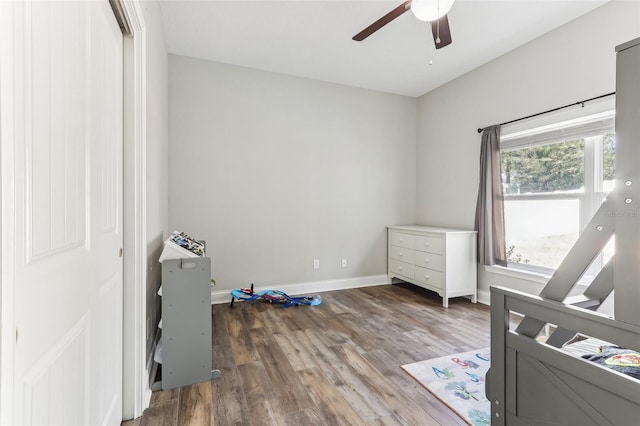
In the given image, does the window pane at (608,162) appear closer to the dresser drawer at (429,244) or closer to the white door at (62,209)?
the dresser drawer at (429,244)

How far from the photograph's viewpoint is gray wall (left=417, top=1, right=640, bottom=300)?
237 cm

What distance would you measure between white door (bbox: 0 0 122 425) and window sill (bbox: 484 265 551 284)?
10.8 ft

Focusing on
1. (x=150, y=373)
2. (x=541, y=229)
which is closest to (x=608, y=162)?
(x=541, y=229)

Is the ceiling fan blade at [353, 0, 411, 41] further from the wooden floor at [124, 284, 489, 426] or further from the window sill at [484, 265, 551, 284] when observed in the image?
the window sill at [484, 265, 551, 284]

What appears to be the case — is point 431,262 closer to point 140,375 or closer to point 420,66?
point 420,66

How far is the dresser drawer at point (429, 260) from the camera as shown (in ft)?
10.8

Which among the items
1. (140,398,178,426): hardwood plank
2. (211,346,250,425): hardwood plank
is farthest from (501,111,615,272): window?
(140,398,178,426): hardwood plank

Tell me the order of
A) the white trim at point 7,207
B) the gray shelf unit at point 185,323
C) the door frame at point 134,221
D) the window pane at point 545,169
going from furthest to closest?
the window pane at point 545,169 < the gray shelf unit at point 185,323 < the door frame at point 134,221 < the white trim at point 7,207

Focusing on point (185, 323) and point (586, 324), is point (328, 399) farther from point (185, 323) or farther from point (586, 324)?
point (586, 324)

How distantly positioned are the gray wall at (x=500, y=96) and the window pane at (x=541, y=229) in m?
0.28

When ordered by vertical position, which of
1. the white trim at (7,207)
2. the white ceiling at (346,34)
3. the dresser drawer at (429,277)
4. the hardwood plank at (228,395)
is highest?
the white ceiling at (346,34)

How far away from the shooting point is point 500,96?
3164mm

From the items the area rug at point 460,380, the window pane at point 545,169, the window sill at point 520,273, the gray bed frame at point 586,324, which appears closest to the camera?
the gray bed frame at point 586,324

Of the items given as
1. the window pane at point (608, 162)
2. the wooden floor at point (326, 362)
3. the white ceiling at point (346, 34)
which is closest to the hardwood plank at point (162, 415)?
the wooden floor at point (326, 362)
